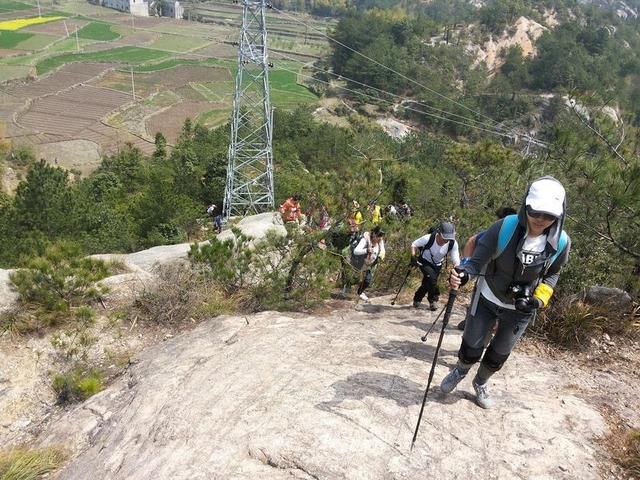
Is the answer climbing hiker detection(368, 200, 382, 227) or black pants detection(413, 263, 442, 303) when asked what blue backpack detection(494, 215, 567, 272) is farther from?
climbing hiker detection(368, 200, 382, 227)

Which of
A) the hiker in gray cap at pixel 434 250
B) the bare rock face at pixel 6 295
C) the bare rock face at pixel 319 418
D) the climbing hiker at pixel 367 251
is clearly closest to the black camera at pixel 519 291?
the bare rock face at pixel 319 418

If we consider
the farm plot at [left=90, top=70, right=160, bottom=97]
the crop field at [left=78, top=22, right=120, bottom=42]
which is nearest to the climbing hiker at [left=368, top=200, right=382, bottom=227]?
the farm plot at [left=90, top=70, right=160, bottom=97]

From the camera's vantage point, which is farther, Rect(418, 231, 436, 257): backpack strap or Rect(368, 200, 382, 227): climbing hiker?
Rect(368, 200, 382, 227): climbing hiker

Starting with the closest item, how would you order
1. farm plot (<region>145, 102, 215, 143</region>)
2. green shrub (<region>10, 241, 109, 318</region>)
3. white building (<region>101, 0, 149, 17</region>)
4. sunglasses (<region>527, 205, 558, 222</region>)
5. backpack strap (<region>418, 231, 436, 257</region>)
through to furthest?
sunglasses (<region>527, 205, 558, 222</region>), green shrub (<region>10, 241, 109, 318</region>), backpack strap (<region>418, 231, 436, 257</region>), farm plot (<region>145, 102, 215, 143</region>), white building (<region>101, 0, 149, 17</region>)

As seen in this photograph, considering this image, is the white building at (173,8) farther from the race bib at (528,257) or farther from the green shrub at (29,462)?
the race bib at (528,257)

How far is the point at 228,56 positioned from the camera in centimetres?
8481

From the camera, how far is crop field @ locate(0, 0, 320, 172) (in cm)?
4922

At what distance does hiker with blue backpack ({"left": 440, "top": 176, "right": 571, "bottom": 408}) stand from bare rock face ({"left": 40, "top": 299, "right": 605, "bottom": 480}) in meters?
0.53

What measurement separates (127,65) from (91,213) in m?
62.6

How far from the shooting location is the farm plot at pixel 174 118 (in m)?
49.5

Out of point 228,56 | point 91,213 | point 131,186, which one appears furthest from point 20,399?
point 228,56

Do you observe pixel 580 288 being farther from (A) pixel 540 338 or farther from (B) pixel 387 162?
(B) pixel 387 162

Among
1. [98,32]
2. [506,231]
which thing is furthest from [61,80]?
[506,231]

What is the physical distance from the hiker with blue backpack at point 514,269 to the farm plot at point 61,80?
64.6 metres
